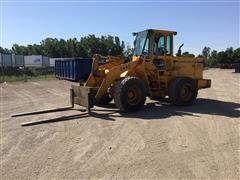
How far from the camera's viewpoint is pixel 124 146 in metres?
7.41

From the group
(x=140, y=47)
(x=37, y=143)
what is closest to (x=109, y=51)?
(x=140, y=47)

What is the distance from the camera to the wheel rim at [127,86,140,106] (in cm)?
1165

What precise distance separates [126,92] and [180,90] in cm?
264

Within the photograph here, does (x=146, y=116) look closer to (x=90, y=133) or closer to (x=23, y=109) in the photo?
(x=90, y=133)

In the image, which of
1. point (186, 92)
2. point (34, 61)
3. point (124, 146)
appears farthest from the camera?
point (34, 61)

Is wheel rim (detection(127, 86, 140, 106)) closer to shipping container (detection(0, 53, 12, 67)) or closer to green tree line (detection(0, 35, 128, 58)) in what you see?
shipping container (detection(0, 53, 12, 67))

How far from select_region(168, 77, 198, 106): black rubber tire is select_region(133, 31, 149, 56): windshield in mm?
1640

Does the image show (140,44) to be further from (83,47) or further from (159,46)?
(83,47)

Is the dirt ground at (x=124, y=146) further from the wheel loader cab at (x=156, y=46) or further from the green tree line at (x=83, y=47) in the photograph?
the green tree line at (x=83, y=47)

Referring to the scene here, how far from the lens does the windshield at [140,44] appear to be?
1295 cm

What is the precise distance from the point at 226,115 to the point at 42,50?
3223 inches

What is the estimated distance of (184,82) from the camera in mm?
13273

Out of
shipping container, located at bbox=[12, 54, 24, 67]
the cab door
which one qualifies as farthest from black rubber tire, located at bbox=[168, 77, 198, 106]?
shipping container, located at bbox=[12, 54, 24, 67]

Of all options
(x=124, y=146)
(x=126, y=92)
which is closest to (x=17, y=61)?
(x=126, y=92)
